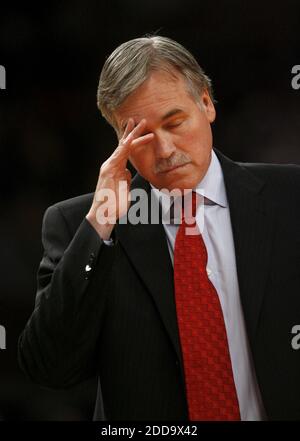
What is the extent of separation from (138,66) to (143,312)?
1.29 ft

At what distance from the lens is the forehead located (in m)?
1.09

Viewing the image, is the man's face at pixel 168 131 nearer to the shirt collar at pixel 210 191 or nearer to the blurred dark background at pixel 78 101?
the shirt collar at pixel 210 191

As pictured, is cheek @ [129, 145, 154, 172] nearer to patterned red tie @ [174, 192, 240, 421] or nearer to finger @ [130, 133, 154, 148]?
finger @ [130, 133, 154, 148]

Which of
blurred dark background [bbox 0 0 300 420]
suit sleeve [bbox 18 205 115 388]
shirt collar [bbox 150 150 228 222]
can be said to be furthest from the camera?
blurred dark background [bbox 0 0 300 420]

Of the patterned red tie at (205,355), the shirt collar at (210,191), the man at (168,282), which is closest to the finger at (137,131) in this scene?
the man at (168,282)

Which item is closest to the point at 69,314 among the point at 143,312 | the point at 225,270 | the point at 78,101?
the point at 143,312

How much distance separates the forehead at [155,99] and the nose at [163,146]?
34 mm

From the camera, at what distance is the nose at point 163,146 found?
1088mm

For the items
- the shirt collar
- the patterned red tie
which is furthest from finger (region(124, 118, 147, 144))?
the patterned red tie

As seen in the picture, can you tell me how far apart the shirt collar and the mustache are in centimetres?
5

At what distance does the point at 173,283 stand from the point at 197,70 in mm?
367

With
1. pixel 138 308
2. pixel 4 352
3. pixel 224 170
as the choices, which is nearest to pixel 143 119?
pixel 224 170

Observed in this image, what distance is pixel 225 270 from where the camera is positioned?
3.58 feet
